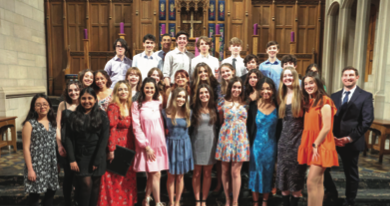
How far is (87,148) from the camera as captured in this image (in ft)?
8.57

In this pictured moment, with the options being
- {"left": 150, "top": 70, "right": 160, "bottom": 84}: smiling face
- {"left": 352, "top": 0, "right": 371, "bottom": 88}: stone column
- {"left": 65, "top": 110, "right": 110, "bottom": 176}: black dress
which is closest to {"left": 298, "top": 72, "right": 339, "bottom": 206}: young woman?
{"left": 150, "top": 70, "right": 160, "bottom": 84}: smiling face

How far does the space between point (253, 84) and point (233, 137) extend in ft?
2.24

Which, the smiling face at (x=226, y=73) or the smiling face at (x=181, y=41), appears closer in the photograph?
the smiling face at (x=226, y=73)

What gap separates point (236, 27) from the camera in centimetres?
742

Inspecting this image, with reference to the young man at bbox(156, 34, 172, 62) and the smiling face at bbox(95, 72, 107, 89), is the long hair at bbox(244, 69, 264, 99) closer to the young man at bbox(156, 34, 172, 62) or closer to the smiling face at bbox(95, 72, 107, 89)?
the young man at bbox(156, 34, 172, 62)

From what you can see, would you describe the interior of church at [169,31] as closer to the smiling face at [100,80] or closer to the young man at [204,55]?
the young man at [204,55]

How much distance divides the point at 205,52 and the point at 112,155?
190cm

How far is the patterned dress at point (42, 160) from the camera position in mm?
2641

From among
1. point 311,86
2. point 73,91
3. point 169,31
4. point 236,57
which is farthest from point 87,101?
point 169,31

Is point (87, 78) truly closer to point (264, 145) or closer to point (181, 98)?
point (181, 98)

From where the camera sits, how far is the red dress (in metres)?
2.87

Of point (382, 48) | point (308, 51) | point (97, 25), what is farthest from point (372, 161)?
point (97, 25)

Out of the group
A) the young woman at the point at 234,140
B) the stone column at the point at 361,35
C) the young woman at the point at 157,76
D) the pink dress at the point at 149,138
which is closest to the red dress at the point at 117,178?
the pink dress at the point at 149,138

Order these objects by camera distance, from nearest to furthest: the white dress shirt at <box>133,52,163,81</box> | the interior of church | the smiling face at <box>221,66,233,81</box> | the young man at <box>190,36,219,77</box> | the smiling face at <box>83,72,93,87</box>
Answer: the smiling face at <box>83,72,93,87</box>
the smiling face at <box>221,66,233,81</box>
the young man at <box>190,36,219,77</box>
the white dress shirt at <box>133,52,163,81</box>
the interior of church
